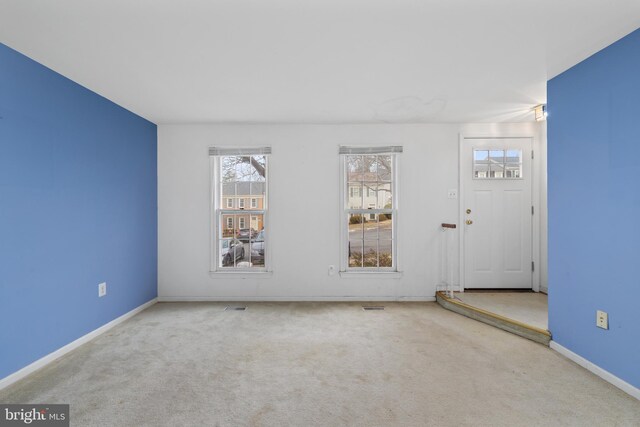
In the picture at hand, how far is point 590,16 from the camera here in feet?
5.70

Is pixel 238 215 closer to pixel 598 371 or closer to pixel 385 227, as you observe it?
pixel 385 227

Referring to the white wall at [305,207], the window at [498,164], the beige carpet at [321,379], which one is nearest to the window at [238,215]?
the white wall at [305,207]

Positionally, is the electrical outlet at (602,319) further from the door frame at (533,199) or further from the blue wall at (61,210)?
the blue wall at (61,210)

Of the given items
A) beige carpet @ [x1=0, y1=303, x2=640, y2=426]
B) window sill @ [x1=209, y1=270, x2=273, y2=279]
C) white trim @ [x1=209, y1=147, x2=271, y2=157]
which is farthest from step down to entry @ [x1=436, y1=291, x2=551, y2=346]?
white trim @ [x1=209, y1=147, x2=271, y2=157]

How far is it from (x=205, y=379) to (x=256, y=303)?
1657 millimetres

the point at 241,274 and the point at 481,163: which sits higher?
the point at 481,163

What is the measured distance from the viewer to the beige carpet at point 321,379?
5.61 feet

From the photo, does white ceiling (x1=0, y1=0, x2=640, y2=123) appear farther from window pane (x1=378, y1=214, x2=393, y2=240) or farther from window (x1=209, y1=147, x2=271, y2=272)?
window pane (x1=378, y1=214, x2=393, y2=240)

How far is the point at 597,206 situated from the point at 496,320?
1.46 metres

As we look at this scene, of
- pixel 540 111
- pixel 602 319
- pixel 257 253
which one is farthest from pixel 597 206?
pixel 257 253

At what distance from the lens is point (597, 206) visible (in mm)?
2141

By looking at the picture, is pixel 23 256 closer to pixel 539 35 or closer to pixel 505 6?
pixel 505 6

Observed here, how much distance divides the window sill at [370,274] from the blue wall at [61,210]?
264cm

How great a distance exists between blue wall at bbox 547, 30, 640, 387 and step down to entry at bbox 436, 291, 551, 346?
12 cm
